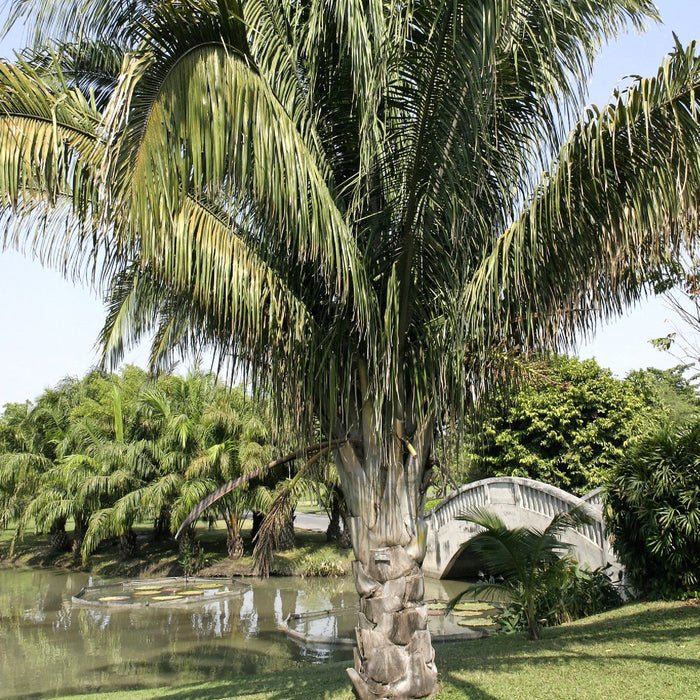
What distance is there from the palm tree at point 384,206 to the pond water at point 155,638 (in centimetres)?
731

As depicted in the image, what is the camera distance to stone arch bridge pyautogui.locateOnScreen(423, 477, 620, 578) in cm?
1395

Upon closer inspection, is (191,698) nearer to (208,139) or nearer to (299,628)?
(208,139)

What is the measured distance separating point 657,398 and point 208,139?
27.3 metres

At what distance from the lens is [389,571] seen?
5535mm

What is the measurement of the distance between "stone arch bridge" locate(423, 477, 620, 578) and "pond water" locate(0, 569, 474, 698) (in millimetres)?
1199

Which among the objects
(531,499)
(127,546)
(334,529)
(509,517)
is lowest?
(127,546)

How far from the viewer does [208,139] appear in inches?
148

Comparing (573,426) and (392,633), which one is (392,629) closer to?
(392,633)

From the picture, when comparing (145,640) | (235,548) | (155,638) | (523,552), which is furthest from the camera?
(235,548)

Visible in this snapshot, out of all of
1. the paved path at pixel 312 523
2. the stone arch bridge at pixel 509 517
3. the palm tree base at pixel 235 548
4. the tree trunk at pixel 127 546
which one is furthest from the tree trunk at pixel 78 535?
the stone arch bridge at pixel 509 517

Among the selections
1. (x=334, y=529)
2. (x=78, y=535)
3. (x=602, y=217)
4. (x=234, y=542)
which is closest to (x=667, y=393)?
(x=334, y=529)

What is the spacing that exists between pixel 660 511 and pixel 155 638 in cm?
1101

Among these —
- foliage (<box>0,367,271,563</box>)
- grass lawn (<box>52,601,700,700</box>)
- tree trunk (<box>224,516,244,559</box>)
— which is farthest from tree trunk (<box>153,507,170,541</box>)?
grass lawn (<box>52,601,700,700</box>)

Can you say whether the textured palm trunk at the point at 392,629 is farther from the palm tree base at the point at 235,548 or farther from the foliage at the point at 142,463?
the palm tree base at the point at 235,548
